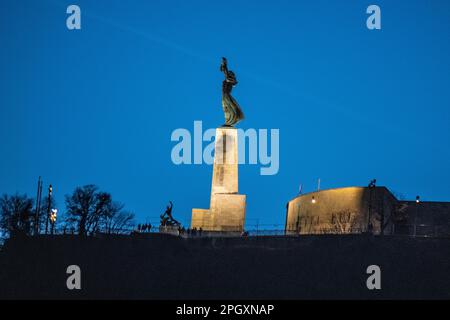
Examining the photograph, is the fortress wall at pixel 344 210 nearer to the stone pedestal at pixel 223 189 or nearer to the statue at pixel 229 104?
the stone pedestal at pixel 223 189

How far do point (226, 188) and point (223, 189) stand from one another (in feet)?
0.55

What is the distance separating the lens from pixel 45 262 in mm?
47719

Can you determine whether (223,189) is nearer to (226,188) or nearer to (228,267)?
(226,188)

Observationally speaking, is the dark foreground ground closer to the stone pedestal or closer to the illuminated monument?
the illuminated monument

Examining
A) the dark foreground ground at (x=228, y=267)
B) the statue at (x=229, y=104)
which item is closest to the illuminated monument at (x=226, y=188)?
the statue at (x=229, y=104)

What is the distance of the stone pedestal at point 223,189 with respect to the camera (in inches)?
2099

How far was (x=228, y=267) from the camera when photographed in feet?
152

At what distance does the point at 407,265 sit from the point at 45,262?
A: 16309mm

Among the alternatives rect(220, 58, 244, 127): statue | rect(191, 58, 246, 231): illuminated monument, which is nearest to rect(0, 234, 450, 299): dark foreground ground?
rect(191, 58, 246, 231): illuminated monument

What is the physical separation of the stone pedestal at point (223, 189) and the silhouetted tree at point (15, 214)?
11.4m

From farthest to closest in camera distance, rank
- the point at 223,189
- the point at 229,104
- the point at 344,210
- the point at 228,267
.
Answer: the point at 229,104
the point at 223,189
the point at 344,210
the point at 228,267

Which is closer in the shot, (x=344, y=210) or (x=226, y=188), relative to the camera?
(x=344, y=210)

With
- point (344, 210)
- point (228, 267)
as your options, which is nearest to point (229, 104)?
point (344, 210)

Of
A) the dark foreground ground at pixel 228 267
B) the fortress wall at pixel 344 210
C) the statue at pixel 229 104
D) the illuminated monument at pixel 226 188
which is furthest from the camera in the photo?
the statue at pixel 229 104
